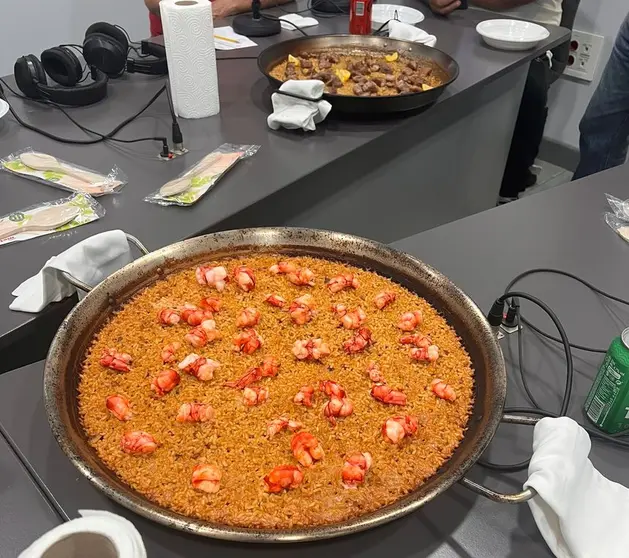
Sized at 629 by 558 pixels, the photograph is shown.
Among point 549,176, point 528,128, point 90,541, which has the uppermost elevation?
point 90,541

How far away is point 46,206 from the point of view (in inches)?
50.8

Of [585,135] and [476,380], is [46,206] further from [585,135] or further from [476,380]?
[585,135]

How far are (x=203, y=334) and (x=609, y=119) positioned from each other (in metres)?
2.45

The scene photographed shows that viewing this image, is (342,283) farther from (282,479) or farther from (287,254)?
(282,479)

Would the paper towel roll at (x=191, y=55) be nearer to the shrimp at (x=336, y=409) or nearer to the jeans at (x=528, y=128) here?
the shrimp at (x=336, y=409)

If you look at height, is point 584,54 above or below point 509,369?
below

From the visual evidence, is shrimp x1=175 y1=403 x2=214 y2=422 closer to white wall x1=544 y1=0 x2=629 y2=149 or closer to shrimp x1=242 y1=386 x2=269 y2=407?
shrimp x1=242 y1=386 x2=269 y2=407

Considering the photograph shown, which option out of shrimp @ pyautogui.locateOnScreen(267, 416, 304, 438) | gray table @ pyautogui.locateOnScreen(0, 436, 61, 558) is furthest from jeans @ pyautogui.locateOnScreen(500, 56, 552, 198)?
gray table @ pyautogui.locateOnScreen(0, 436, 61, 558)

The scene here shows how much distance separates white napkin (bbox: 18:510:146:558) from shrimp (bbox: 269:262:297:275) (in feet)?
1.98

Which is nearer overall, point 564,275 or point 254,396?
point 254,396

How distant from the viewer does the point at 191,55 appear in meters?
1.60

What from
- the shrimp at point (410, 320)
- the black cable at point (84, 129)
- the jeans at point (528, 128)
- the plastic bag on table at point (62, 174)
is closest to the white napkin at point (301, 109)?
the black cable at point (84, 129)

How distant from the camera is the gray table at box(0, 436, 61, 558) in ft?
2.44

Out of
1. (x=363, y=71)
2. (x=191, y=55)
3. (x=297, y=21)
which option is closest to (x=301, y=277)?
(x=191, y=55)
